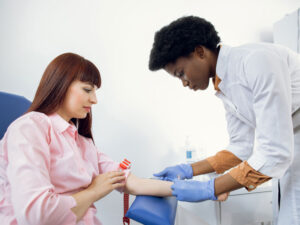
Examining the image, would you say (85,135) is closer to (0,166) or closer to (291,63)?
(0,166)

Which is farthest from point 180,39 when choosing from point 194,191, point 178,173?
point 178,173

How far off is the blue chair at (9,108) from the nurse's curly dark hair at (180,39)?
652mm

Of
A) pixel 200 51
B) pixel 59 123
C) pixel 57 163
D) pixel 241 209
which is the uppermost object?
pixel 200 51

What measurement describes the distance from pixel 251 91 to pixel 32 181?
0.86 metres

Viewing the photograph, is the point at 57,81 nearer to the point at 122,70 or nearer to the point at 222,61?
the point at 222,61

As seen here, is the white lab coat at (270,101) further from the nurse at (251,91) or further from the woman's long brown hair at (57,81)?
the woman's long brown hair at (57,81)

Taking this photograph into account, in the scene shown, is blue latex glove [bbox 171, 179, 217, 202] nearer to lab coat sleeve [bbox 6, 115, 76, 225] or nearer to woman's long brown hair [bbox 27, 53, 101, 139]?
lab coat sleeve [bbox 6, 115, 76, 225]

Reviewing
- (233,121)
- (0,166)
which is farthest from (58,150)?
(233,121)

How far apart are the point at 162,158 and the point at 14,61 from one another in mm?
1289

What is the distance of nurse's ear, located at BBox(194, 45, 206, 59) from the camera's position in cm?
90

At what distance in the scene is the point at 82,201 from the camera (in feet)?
2.54

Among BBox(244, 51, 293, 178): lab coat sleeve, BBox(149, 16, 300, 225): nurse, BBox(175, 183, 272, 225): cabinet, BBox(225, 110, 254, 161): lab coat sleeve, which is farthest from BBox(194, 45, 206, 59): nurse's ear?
BBox(175, 183, 272, 225): cabinet

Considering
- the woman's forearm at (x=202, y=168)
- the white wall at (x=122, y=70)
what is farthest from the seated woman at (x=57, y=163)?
the white wall at (x=122, y=70)

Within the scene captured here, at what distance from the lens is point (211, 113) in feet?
6.27
